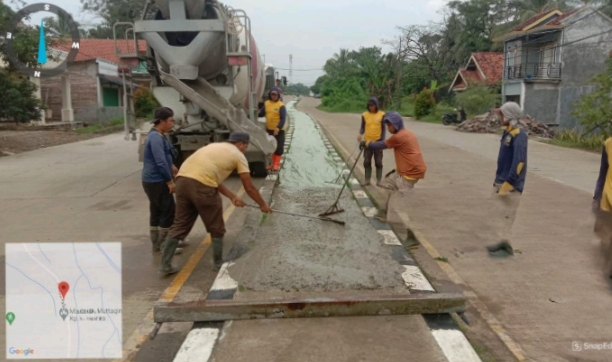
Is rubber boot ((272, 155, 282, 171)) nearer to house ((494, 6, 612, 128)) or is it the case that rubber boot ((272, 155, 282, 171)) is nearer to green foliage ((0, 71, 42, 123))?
green foliage ((0, 71, 42, 123))

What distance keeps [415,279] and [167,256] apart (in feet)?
7.59

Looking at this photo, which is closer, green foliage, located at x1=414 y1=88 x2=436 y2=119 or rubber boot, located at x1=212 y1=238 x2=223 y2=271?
rubber boot, located at x1=212 y1=238 x2=223 y2=271

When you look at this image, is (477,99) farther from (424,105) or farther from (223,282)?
(223,282)

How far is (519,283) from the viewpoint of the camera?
4.84 metres

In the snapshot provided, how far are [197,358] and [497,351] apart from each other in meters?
2.00

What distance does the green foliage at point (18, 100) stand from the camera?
21.3 m

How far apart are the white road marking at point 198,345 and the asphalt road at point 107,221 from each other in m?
0.08

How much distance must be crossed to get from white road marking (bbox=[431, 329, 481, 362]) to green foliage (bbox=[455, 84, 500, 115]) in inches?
1103

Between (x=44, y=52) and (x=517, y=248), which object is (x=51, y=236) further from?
(x=44, y=52)

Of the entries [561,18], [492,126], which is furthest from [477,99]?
[561,18]

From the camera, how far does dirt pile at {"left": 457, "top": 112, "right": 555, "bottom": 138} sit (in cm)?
2427

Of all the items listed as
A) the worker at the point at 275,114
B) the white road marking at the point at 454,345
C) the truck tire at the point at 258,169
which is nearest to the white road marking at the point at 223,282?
the white road marking at the point at 454,345

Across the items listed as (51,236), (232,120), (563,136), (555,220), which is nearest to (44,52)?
(232,120)

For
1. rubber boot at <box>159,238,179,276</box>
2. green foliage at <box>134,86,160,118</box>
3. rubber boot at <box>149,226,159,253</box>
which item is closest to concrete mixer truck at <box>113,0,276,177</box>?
rubber boot at <box>149,226,159,253</box>
